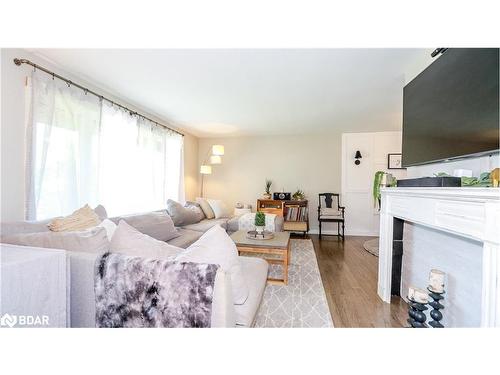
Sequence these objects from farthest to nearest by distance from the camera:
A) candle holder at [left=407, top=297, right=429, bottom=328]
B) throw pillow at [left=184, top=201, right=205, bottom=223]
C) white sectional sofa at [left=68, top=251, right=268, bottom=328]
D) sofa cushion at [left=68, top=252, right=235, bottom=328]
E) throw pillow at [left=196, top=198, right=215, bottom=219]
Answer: throw pillow at [left=196, top=198, right=215, bottom=219] < throw pillow at [left=184, top=201, right=205, bottom=223] < candle holder at [left=407, top=297, right=429, bottom=328] < sofa cushion at [left=68, top=252, right=235, bottom=328] < white sectional sofa at [left=68, top=251, right=268, bottom=328]

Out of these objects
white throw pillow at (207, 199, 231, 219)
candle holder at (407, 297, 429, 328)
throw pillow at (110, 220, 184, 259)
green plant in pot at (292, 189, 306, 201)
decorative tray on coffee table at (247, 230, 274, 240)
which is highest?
green plant in pot at (292, 189, 306, 201)

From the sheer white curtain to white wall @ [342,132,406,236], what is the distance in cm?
397

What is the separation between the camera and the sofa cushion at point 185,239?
2605 mm

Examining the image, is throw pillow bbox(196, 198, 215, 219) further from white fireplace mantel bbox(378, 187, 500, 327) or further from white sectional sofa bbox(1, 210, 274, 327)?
white fireplace mantel bbox(378, 187, 500, 327)

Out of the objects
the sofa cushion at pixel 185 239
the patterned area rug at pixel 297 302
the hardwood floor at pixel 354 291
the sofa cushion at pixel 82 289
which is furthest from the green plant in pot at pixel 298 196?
the sofa cushion at pixel 82 289

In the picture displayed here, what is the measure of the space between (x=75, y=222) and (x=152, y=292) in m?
1.22

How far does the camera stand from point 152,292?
958 mm

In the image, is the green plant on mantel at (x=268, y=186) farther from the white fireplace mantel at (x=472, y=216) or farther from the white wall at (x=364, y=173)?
the white fireplace mantel at (x=472, y=216)

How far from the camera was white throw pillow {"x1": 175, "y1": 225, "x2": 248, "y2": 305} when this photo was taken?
1.12 m

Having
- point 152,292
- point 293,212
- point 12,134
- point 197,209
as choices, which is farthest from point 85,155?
point 293,212

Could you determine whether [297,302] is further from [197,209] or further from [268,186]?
[268,186]

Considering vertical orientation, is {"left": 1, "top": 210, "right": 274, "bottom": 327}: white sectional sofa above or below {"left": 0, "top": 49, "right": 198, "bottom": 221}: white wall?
below

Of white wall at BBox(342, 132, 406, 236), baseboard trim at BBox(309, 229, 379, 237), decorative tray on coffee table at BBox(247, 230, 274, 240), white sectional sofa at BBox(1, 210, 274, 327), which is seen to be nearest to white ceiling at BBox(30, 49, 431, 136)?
white wall at BBox(342, 132, 406, 236)
